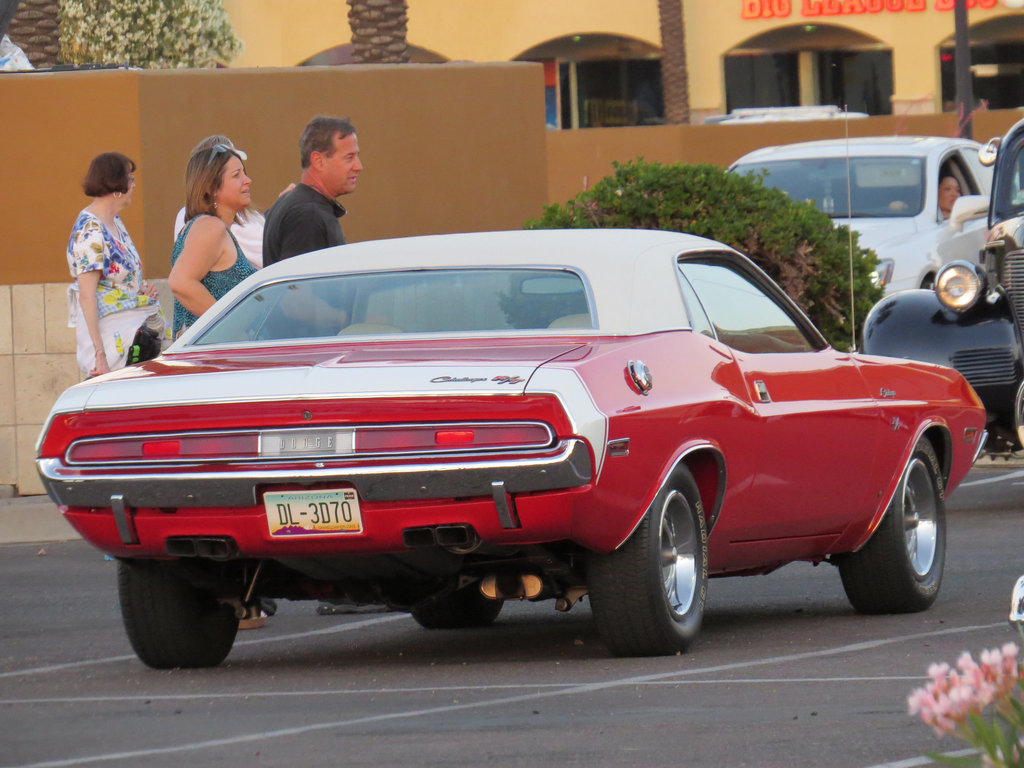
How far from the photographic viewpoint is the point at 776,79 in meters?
46.4

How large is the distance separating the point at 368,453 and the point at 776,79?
135ft

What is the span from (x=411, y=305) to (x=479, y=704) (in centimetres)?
172

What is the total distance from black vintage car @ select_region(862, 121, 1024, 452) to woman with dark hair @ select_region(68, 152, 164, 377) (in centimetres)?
400

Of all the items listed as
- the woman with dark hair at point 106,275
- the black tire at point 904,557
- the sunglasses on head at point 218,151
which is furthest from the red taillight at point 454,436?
the woman with dark hair at point 106,275

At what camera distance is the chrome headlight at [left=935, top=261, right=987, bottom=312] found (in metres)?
11.8

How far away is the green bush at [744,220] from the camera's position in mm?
14430

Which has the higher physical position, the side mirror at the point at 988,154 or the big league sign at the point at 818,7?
the big league sign at the point at 818,7

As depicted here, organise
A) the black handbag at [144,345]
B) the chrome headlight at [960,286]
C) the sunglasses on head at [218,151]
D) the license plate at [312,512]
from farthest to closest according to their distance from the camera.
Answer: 1. the chrome headlight at [960,286]
2. the black handbag at [144,345]
3. the sunglasses on head at [218,151]
4. the license plate at [312,512]

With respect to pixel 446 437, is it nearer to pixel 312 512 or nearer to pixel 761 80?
pixel 312 512

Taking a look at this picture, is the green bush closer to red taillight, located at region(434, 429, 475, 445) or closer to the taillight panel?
the taillight panel

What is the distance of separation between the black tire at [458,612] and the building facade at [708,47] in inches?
1275

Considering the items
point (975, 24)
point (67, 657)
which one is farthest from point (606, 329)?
point (975, 24)

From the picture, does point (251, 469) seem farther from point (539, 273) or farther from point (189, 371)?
point (539, 273)

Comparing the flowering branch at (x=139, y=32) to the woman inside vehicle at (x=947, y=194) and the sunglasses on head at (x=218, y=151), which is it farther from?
the sunglasses on head at (x=218, y=151)
